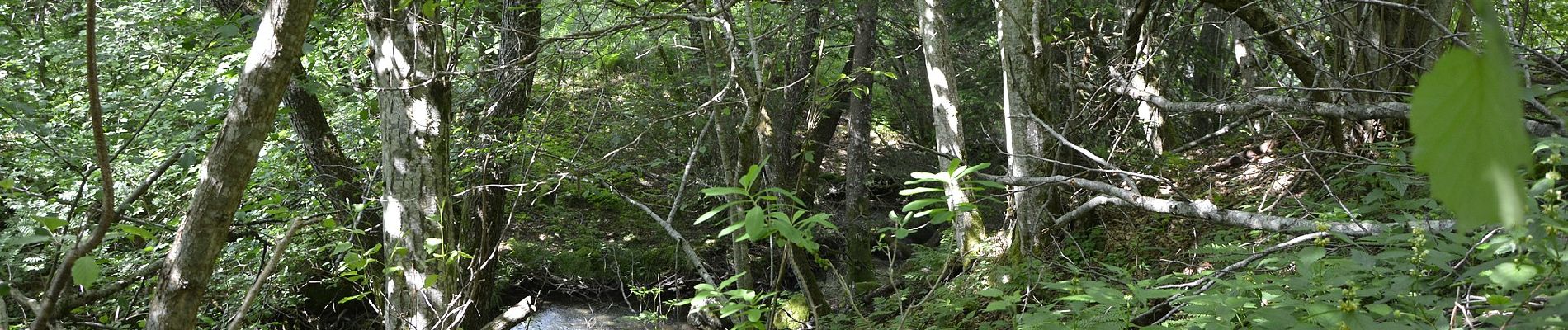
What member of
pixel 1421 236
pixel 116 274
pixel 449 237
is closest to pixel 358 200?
pixel 116 274

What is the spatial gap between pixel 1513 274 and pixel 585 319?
813cm

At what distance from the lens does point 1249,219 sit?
3316mm

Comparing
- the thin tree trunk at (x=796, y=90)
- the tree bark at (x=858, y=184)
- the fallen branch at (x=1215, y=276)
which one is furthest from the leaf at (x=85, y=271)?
the tree bark at (x=858, y=184)

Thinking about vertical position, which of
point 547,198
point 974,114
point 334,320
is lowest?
point 334,320

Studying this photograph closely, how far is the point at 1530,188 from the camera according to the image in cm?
233

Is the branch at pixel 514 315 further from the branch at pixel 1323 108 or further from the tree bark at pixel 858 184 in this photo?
the tree bark at pixel 858 184

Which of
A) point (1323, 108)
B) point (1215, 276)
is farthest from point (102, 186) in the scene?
point (1323, 108)

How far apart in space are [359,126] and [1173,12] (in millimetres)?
5948

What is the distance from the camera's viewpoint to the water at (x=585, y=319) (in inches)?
335

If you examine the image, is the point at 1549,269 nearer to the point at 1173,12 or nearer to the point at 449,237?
the point at 1173,12

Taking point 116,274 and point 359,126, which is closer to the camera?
point 116,274

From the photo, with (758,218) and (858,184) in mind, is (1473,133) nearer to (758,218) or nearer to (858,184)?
(758,218)

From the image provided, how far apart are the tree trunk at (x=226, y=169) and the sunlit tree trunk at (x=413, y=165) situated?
1.98 meters

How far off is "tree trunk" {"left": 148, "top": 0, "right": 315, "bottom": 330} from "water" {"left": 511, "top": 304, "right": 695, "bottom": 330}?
6032mm
